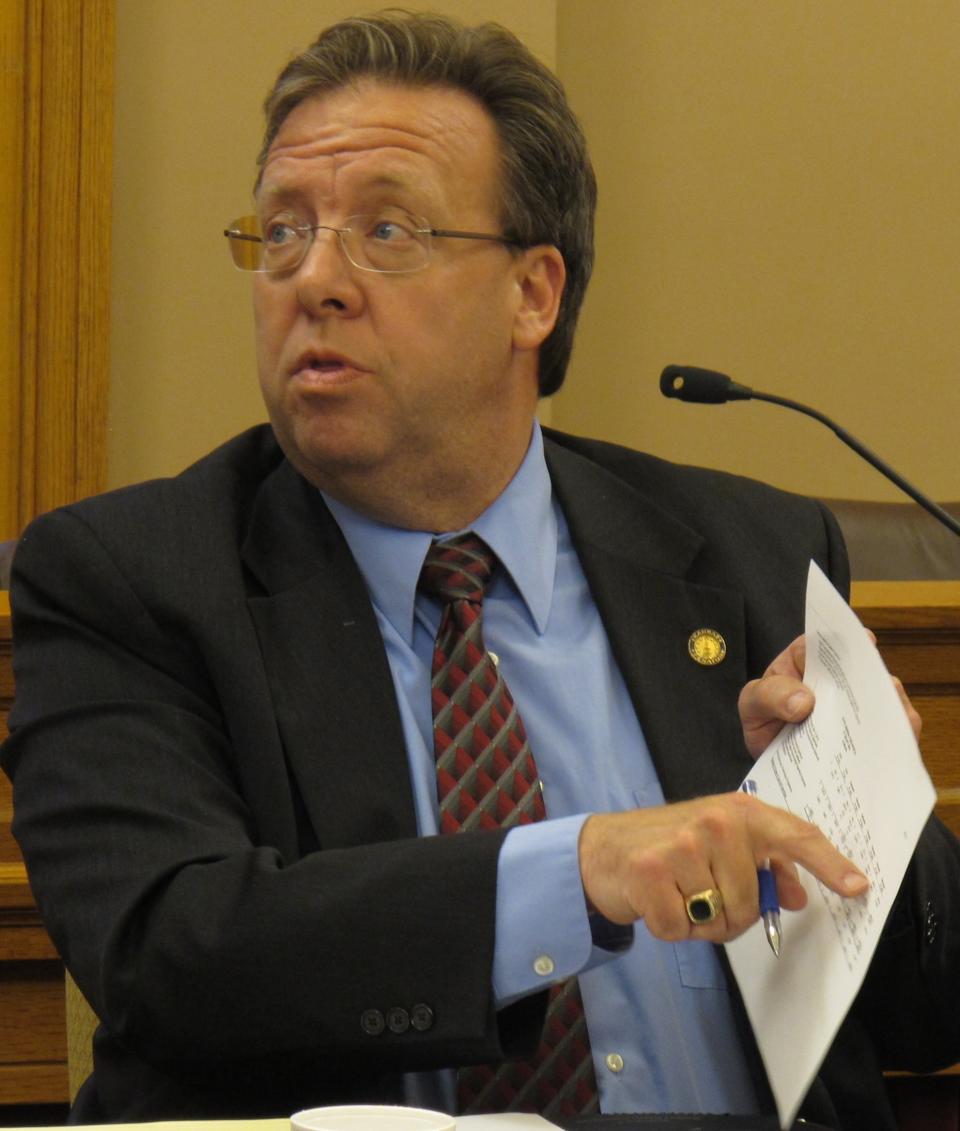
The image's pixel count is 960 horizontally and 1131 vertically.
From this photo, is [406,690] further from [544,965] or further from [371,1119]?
[371,1119]

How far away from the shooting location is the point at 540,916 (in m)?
1.34

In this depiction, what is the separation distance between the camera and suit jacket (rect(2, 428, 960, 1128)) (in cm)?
135

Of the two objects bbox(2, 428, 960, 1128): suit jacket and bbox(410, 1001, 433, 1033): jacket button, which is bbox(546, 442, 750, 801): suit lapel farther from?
bbox(410, 1001, 433, 1033): jacket button

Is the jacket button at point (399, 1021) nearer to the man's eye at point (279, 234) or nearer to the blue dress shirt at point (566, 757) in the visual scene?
the blue dress shirt at point (566, 757)

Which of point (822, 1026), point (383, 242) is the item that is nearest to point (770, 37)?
point (383, 242)

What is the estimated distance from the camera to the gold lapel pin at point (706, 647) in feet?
5.97

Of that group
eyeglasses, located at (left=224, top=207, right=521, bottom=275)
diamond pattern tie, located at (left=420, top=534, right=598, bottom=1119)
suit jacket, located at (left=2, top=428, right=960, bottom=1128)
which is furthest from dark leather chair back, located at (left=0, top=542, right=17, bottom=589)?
diamond pattern tie, located at (left=420, top=534, right=598, bottom=1119)

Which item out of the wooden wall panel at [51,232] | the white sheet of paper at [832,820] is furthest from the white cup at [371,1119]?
the wooden wall panel at [51,232]

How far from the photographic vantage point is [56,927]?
1.50 meters

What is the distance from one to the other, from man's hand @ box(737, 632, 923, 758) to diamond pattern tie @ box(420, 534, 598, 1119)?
0.21 meters

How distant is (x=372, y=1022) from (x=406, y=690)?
436 millimetres

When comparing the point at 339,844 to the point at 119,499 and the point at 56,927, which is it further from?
the point at 119,499

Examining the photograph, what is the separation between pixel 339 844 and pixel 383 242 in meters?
0.65

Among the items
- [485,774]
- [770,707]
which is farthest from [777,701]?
[485,774]
